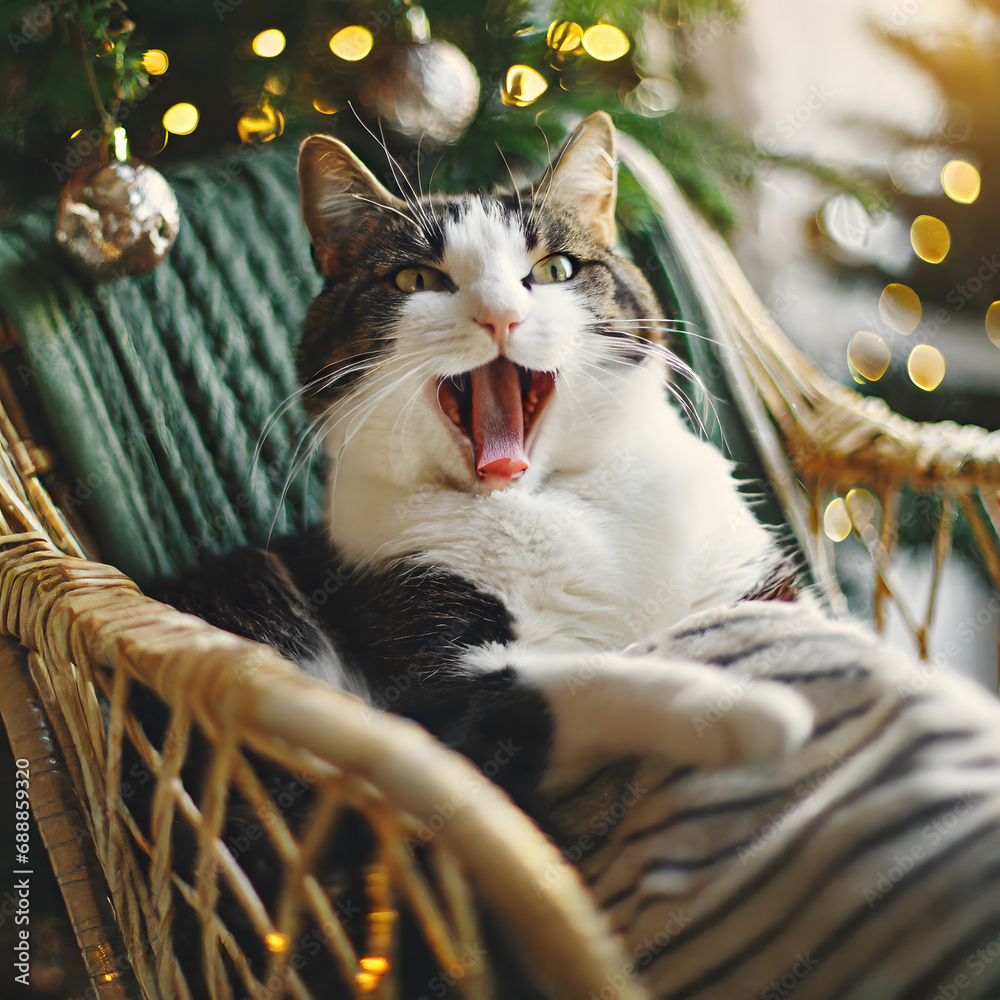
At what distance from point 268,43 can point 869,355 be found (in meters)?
1.08

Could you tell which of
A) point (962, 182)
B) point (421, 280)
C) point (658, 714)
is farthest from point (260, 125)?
point (962, 182)

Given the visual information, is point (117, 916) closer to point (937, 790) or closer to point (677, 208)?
point (937, 790)

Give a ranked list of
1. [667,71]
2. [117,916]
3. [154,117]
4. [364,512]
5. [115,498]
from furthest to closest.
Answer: [667,71]
[154,117]
[115,498]
[364,512]
[117,916]

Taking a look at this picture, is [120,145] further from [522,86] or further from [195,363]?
[522,86]

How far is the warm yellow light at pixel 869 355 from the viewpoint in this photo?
1294 millimetres

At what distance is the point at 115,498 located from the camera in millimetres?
767

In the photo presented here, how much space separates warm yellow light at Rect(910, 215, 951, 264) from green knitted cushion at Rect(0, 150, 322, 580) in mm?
1024

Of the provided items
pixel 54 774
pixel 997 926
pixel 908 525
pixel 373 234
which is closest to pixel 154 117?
pixel 373 234

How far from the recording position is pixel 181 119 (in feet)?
2.98

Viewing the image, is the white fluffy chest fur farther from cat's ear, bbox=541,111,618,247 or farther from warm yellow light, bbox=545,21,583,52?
warm yellow light, bbox=545,21,583,52

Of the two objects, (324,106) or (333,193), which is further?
(324,106)

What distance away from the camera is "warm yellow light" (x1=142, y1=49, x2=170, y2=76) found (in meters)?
0.81

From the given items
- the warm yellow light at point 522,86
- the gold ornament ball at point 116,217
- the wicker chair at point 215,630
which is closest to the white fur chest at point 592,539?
the wicker chair at point 215,630

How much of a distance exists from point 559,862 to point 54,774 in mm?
432
